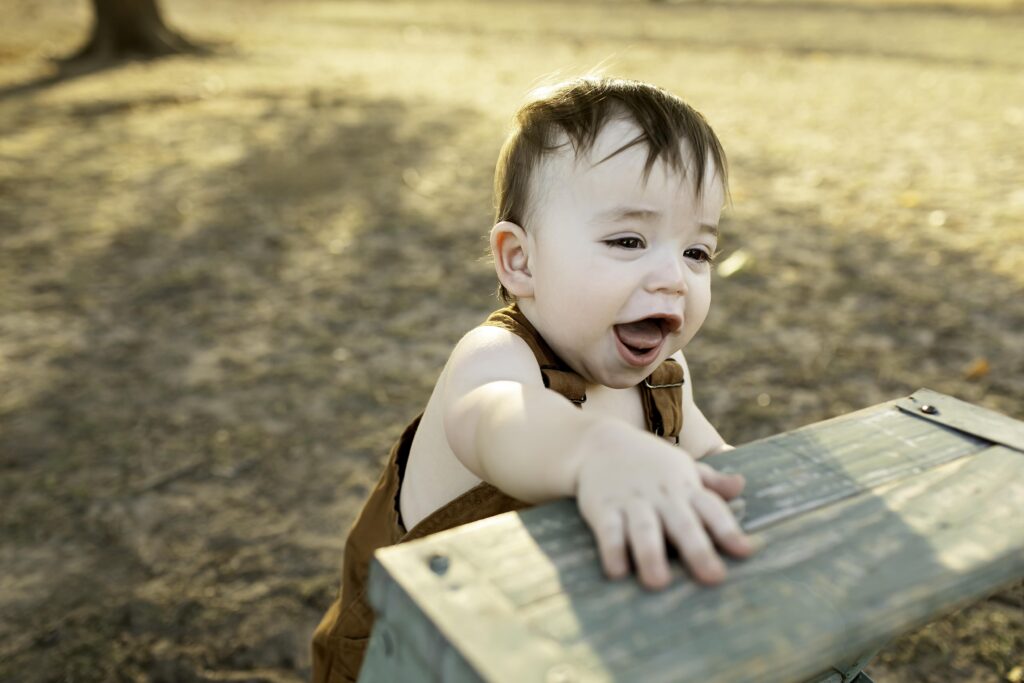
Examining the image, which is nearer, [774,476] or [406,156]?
[774,476]

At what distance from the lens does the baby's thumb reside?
98 cm

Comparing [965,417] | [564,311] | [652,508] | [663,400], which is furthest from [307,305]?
[652,508]

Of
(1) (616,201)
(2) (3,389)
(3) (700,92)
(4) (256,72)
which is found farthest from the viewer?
(4) (256,72)

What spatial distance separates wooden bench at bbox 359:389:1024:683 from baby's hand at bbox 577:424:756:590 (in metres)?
0.02

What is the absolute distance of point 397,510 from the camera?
5.19 ft

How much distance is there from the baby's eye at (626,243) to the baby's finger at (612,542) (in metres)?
0.55

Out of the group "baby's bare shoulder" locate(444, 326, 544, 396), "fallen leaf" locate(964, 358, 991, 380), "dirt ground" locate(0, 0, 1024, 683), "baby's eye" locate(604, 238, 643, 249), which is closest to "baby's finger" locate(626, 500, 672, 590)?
"baby's bare shoulder" locate(444, 326, 544, 396)

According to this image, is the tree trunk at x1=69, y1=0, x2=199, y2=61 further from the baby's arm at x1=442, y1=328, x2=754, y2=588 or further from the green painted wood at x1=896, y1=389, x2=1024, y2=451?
the green painted wood at x1=896, y1=389, x2=1024, y2=451

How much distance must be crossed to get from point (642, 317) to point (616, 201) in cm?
17

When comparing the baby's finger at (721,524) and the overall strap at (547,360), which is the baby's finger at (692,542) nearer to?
the baby's finger at (721,524)

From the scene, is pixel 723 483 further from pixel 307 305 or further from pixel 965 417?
pixel 307 305

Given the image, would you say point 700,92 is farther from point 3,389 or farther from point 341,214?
point 3,389

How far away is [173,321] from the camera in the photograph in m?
3.58

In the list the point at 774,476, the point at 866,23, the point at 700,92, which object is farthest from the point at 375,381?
the point at 866,23
